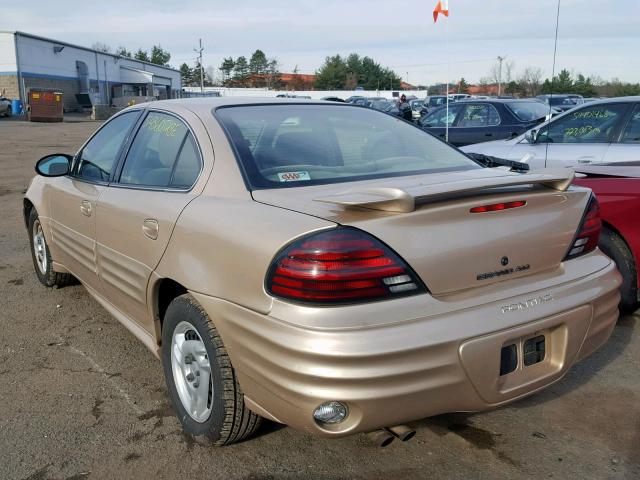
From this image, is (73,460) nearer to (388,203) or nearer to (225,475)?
(225,475)

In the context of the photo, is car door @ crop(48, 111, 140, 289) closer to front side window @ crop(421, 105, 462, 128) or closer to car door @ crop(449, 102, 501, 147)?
car door @ crop(449, 102, 501, 147)

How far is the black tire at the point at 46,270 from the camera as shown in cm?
500

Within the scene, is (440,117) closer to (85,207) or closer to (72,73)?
(85,207)

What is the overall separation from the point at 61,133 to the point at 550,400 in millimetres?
25644

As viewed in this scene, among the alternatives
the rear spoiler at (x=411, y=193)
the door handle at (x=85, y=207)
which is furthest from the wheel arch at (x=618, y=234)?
the door handle at (x=85, y=207)

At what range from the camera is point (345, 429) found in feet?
7.12

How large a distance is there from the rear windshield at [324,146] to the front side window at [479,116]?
7576 millimetres

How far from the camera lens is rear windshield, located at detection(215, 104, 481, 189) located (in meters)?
2.82

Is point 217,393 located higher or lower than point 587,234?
lower

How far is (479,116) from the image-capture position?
10.9 metres

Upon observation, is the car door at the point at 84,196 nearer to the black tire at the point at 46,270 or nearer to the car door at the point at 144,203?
the car door at the point at 144,203

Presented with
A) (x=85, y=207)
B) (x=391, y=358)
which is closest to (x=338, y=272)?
(x=391, y=358)

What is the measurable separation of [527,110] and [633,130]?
494 cm

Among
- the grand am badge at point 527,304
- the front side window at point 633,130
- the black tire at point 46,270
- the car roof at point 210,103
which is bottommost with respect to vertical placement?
the black tire at point 46,270
